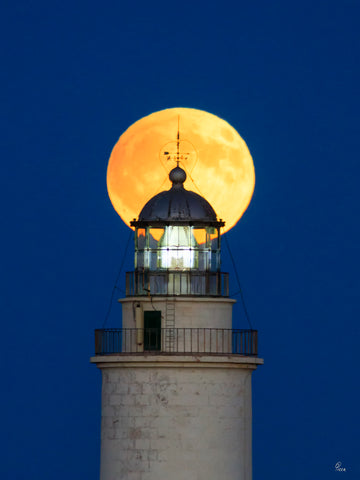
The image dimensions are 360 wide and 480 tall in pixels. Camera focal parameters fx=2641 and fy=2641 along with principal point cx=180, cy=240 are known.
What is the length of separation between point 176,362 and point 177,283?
2.42 m

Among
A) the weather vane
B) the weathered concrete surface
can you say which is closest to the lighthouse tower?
the weathered concrete surface

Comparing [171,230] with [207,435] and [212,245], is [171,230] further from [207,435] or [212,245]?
[207,435]

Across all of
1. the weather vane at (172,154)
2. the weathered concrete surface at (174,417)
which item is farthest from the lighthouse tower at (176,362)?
the weather vane at (172,154)


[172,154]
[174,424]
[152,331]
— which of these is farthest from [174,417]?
[172,154]

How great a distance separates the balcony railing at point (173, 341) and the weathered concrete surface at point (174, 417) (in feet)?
1.43

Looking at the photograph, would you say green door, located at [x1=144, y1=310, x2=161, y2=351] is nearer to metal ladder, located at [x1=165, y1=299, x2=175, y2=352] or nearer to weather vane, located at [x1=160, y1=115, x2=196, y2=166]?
metal ladder, located at [x1=165, y1=299, x2=175, y2=352]

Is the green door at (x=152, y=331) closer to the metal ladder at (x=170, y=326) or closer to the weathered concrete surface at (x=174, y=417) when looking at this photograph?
the metal ladder at (x=170, y=326)

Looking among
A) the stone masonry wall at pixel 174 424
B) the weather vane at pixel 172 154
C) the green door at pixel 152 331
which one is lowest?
the stone masonry wall at pixel 174 424

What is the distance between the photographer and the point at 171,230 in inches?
2707

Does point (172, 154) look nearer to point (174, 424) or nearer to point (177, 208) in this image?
point (177, 208)

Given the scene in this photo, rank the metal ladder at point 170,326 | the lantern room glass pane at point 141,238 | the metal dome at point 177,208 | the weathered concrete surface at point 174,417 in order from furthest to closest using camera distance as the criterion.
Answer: the lantern room glass pane at point 141,238, the metal dome at point 177,208, the metal ladder at point 170,326, the weathered concrete surface at point 174,417

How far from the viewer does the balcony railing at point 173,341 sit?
6775cm

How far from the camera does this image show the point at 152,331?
67.9m

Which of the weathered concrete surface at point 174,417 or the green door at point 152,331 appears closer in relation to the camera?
the weathered concrete surface at point 174,417
